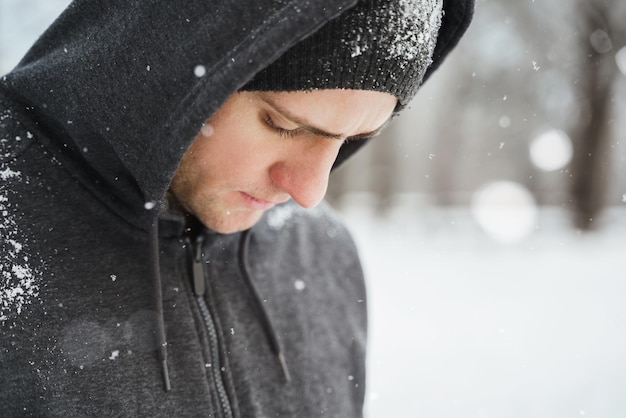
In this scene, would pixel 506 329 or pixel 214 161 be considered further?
pixel 506 329

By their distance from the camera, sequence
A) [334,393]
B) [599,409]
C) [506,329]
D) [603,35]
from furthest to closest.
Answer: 1. [603,35]
2. [506,329]
3. [599,409]
4. [334,393]

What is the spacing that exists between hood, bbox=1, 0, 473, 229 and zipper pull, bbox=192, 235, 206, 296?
0.48 ft

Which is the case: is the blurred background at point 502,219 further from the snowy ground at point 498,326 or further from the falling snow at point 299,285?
the falling snow at point 299,285

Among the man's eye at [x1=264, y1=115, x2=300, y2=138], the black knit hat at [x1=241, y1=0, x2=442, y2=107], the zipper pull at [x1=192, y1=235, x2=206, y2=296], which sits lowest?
the zipper pull at [x1=192, y1=235, x2=206, y2=296]

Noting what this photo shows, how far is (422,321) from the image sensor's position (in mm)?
Answer: 5711

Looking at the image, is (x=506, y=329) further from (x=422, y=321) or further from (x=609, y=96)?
(x=609, y=96)

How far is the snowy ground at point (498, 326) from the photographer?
430 cm

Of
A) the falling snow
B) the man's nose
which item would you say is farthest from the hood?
the falling snow

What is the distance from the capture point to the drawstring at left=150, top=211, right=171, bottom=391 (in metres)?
1.27

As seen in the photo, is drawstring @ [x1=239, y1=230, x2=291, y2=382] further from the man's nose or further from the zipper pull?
the man's nose

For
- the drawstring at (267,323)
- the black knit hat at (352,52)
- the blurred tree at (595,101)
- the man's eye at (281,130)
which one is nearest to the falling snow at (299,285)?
the drawstring at (267,323)

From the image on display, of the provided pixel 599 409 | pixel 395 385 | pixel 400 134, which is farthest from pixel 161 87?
pixel 400 134

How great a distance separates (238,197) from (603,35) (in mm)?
8960

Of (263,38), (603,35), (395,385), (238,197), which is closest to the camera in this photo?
(263,38)
